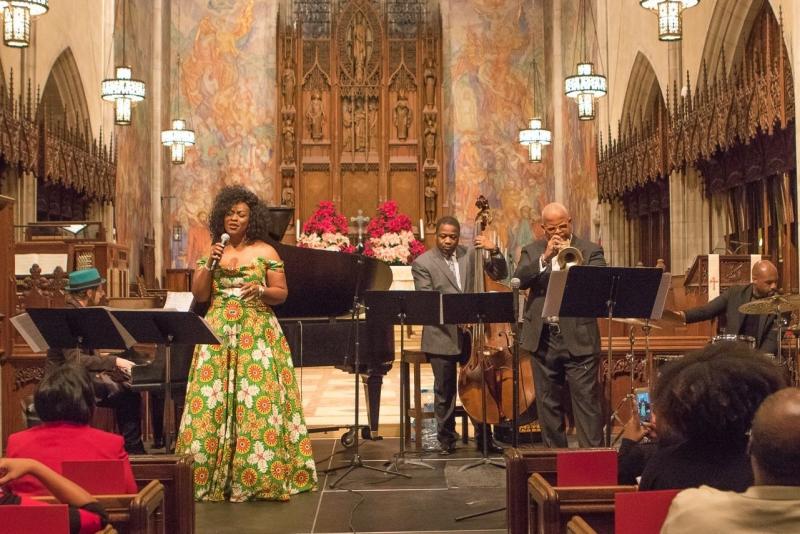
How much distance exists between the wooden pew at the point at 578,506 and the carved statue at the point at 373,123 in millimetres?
19010

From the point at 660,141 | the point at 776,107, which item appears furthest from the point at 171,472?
the point at 660,141

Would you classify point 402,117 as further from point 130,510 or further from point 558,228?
point 130,510

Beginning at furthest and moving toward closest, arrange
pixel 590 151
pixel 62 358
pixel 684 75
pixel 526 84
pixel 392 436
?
pixel 526 84
pixel 590 151
pixel 684 75
pixel 392 436
pixel 62 358

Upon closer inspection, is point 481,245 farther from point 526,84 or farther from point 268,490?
point 526,84

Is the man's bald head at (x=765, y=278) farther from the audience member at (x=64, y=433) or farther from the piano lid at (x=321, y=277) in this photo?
the audience member at (x=64, y=433)

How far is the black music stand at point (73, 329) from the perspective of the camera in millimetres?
4824

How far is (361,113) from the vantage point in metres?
21.7

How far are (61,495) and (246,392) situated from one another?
2787 mm

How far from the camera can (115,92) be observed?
14.6m

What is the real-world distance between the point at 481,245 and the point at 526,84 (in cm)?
1617

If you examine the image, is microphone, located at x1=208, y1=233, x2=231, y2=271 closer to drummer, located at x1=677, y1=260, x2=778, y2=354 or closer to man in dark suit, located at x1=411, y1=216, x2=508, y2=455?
man in dark suit, located at x1=411, y1=216, x2=508, y2=455

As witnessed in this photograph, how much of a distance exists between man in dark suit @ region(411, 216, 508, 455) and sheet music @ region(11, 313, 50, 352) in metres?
2.83

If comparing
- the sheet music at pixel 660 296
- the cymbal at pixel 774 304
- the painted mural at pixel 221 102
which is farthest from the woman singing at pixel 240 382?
the painted mural at pixel 221 102

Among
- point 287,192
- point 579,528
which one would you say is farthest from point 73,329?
point 287,192
